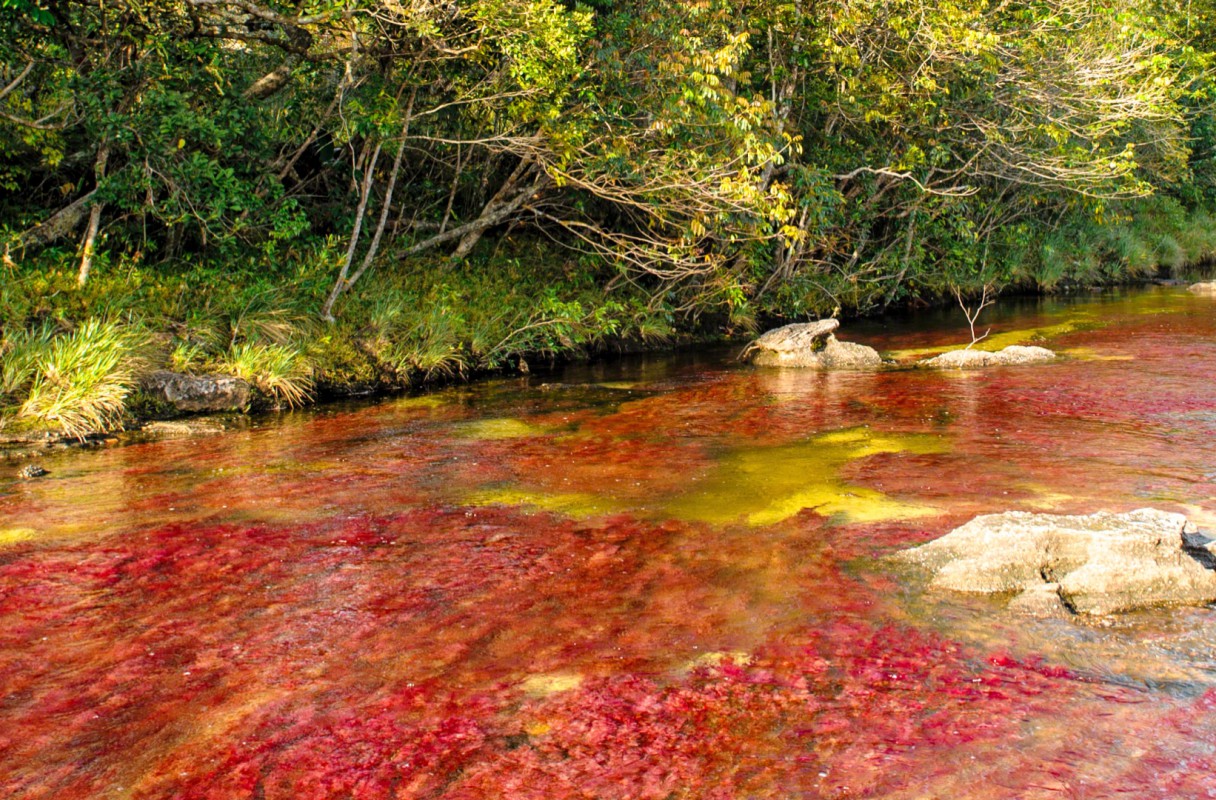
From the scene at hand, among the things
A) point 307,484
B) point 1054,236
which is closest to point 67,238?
point 307,484

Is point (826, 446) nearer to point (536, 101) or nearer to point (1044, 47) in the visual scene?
point (536, 101)

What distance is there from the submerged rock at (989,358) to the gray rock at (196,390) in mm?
8287

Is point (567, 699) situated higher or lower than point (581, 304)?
lower

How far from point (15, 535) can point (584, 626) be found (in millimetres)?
4019

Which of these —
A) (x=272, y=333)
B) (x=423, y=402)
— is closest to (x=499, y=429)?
(x=423, y=402)

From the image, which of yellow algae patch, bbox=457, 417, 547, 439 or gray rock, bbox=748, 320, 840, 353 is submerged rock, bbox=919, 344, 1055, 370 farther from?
yellow algae patch, bbox=457, 417, 547, 439

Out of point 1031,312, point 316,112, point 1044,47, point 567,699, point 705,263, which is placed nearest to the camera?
point 567,699

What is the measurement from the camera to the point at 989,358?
1430 centimetres

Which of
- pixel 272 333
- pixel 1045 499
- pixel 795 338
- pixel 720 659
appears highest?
pixel 272 333

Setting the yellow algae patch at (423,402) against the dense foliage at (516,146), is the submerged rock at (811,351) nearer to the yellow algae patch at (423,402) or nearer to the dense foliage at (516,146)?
the dense foliage at (516,146)

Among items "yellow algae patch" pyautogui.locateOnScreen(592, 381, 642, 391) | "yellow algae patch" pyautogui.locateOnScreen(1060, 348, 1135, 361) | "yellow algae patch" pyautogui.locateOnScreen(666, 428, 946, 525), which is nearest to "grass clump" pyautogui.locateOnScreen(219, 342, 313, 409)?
"yellow algae patch" pyautogui.locateOnScreen(592, 381, 642, 391)

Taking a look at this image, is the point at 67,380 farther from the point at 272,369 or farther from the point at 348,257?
the point at 348,257

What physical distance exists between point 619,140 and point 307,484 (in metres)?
6.25

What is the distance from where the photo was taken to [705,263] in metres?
15.3
